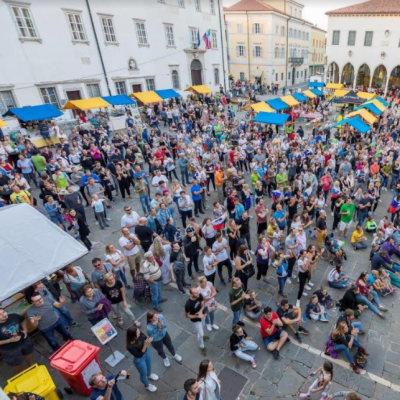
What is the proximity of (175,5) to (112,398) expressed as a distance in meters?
31.7

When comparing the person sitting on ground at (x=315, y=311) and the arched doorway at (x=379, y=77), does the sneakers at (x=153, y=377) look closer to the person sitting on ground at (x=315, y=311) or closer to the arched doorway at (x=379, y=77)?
the person sitting on ground at (x=315, y=311)

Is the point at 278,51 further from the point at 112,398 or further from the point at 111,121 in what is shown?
the point at 112,398

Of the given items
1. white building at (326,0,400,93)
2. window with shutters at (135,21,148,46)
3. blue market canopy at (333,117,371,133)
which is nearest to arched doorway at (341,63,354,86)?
white building at (326,0,400,93)

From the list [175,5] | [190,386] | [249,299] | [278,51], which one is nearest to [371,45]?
[278,51]

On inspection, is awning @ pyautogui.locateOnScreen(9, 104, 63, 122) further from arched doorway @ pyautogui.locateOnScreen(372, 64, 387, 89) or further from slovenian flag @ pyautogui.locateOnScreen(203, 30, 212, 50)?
arched doorway @ pyautogui.locateOnScreen(372, 64, 387, 89)

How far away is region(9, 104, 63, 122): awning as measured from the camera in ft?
49.2

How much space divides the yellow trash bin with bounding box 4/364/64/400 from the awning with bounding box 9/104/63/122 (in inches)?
560

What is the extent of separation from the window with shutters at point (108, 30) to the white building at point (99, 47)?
0.23ft

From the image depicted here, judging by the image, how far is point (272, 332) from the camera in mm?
5371

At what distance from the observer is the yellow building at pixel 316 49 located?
59094 mm

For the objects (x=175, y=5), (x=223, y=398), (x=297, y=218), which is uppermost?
(x=175, y=5)

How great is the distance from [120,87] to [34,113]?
34.6 feet

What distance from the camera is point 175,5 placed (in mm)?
27219

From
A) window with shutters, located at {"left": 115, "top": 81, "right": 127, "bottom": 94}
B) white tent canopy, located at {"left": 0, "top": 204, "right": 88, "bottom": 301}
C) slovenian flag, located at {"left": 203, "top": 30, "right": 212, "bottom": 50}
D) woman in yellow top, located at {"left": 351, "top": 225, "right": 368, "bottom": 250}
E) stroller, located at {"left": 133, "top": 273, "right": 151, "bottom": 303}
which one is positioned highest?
slovenian flag, located at {"left": 203, "top": 30, "right": 212, "bottom": 50}
